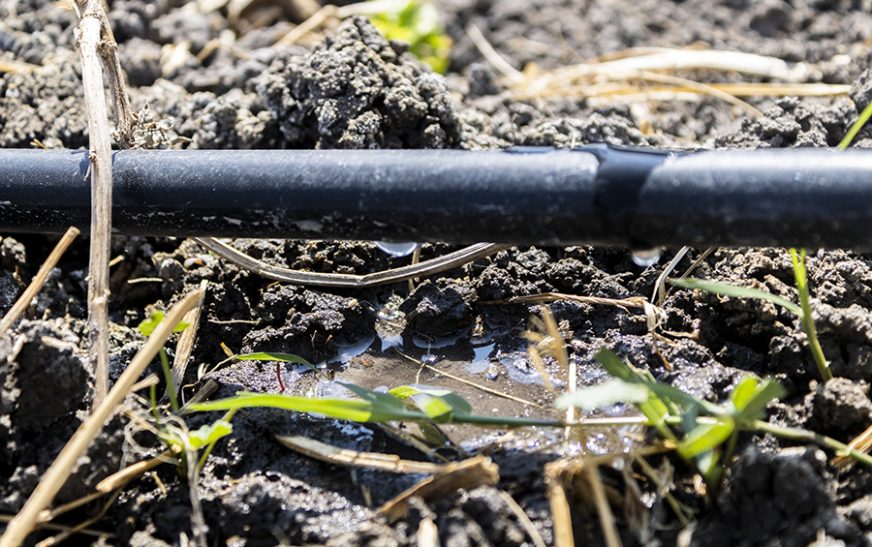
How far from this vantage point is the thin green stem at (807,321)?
1.66 m

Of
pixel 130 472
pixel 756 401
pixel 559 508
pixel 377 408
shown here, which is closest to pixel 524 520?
pixel 559 508

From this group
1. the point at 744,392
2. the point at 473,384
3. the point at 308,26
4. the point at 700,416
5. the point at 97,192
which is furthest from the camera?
the point at 308,26

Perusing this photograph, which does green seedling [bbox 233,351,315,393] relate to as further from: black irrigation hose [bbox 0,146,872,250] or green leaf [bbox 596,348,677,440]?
green leaf [bbox 596,348,677,440]

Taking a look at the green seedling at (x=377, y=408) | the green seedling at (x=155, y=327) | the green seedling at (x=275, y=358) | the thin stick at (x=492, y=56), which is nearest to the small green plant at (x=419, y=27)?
the thin stick at (x=492, y=56)

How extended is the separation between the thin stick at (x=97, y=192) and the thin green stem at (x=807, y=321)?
3.90 ft

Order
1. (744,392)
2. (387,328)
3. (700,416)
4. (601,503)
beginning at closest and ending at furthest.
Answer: (601,503)
(744,392)
(700,416)
(387,328)

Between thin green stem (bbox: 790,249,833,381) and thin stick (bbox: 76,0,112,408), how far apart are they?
1.19m

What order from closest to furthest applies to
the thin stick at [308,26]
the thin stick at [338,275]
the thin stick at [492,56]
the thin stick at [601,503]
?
the thin stick at [601,503]
the thin stick at [338,275]
the thin stick at [308,26]
the thin stick at [492,56]

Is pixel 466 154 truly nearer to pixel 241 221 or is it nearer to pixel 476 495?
pixel 241 221

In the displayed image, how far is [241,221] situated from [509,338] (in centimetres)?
61

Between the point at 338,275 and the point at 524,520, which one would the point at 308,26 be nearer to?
the point at 338,275

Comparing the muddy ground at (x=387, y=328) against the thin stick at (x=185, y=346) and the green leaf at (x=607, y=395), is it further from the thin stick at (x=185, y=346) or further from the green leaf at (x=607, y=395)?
the green leaf at (x=607, y=395)

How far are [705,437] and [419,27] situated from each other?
7.77 ft

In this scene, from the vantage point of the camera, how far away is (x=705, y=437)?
1.49m
